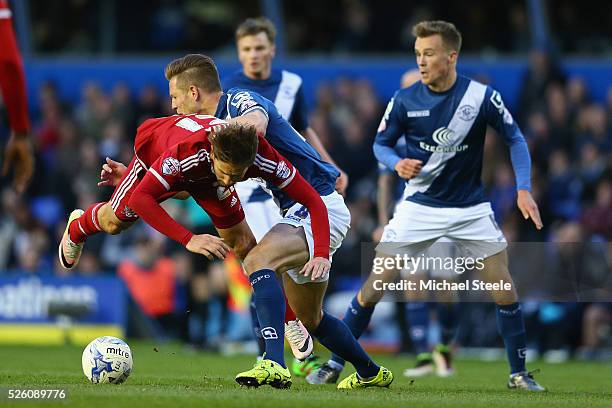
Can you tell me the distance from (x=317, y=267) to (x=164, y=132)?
1.28 meters

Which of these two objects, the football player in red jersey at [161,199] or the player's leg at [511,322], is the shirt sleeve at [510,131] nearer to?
the player's leg at [511,322]

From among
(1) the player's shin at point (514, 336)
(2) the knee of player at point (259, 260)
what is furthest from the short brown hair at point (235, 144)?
(1) the player's shin at point (514, 336)

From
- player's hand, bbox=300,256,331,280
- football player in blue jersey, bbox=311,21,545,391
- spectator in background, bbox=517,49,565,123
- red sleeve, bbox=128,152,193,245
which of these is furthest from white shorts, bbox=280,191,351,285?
spectator in background, bbox=517,49,565,123

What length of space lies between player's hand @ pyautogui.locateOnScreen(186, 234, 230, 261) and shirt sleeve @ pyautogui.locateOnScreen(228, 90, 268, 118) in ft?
3.52

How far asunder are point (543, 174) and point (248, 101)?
7745mm

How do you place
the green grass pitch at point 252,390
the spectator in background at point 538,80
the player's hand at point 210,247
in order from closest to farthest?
the green grass pitch at point 252,390 → the player's hand at point 210,247 → the spectator in background at point 538,80

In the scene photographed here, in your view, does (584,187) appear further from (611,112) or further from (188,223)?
(188,223)

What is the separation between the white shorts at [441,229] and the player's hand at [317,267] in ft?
6.43

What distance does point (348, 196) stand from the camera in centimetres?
1580

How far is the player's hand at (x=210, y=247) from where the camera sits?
6.45m

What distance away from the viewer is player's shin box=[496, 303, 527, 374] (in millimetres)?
8383

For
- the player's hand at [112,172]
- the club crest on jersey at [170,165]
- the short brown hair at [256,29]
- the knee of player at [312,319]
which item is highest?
the short brown hair at [256,29]

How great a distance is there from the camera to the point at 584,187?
14031mm
